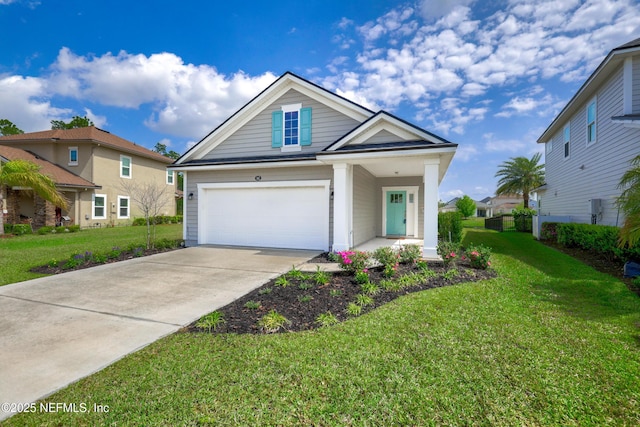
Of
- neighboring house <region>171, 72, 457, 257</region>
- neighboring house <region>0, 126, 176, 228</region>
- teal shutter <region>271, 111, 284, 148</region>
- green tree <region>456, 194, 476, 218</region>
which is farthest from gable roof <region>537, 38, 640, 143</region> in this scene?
green tree <region>456, 194, 476, 218</region>

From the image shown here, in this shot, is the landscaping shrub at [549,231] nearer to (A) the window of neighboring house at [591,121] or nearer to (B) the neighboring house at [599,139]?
(B) the neighboring house at [599,139]

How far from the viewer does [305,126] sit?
10352mm

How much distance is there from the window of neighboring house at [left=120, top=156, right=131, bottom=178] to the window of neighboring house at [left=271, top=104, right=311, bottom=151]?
53.7ft

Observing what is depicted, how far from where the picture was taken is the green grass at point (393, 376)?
7.24 ft

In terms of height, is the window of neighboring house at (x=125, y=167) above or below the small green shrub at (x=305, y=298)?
above

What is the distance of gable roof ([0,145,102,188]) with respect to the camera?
1616 centimetres

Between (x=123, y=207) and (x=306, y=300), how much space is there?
21857mm

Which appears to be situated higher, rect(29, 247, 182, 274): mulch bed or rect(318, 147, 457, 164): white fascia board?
rect(318, 147, 457, 164): white fascia board

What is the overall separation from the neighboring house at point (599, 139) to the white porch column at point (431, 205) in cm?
383

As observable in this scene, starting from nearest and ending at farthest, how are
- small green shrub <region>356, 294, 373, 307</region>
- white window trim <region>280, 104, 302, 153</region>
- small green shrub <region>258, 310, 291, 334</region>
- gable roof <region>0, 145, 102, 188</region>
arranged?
small green shrub <region>258, 310, 291, 334</region> → small green shrub <region>356, 294, 373, 307</region> → white window trim <region>280, 104, 302, 153</region> → gable roof <region>0, 145, 102, 188</region>

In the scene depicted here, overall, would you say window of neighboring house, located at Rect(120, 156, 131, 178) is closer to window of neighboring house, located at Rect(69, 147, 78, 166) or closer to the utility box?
window of neighboring house, located at Rect(69, 147, 78, 166)

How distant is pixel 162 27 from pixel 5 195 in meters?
14.0

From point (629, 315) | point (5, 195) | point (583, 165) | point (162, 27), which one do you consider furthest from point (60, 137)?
point (583, 165)

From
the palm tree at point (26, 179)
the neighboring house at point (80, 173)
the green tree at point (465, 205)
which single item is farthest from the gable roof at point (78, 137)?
the green tree at point (465, 205)
